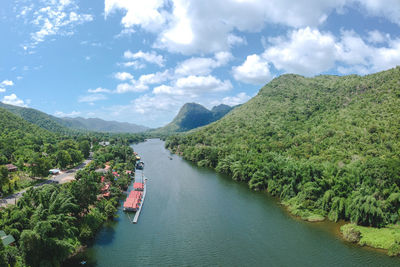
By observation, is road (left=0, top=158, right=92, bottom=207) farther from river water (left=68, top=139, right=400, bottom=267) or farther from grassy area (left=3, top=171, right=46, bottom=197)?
river water (left=68, top=139, right=400, bottom=267)

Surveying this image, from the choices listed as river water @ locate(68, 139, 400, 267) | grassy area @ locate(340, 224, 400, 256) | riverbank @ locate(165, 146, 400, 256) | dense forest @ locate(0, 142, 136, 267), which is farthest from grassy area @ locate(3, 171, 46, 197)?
grassy area @ locate(340, 224, 400, 256)

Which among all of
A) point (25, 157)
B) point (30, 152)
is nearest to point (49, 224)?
point (25, 157)

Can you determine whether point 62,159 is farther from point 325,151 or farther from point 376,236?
point 376,236

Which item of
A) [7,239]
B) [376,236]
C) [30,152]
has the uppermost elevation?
[30,152]

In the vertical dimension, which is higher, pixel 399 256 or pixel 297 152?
pixel 297 152

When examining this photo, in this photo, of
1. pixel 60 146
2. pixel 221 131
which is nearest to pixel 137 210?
pixel 60 146

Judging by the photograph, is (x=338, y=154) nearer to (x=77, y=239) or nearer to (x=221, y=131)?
(x=77, y=239)
